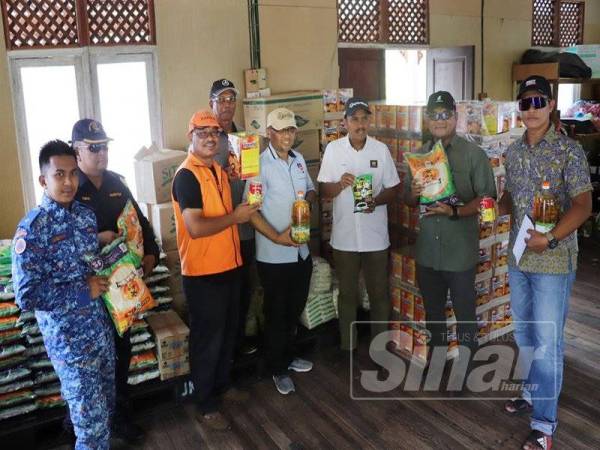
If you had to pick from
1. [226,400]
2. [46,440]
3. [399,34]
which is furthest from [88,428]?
[399,34]

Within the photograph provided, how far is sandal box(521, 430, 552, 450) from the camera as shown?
2.66 meters

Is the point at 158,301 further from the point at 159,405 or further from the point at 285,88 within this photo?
the point at 285,88

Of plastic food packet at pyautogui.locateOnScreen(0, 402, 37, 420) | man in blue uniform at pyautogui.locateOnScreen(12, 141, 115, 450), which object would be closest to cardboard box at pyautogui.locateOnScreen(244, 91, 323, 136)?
man in blue uniform at pyautogui.locateOnScreen(12, 141, 115, 450)

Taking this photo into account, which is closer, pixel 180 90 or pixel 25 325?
pixel 25 325

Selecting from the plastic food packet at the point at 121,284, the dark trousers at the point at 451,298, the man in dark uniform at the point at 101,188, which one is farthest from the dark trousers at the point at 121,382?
the dark trousers at the point at 451,298

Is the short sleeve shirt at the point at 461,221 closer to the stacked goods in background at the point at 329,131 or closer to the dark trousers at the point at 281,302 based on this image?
the dark trousers at the point at 281,302

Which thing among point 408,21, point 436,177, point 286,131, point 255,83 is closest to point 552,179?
point 436,177

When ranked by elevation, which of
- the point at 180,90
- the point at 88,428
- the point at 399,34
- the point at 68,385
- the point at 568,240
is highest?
the point at 399,34

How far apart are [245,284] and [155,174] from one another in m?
0.89

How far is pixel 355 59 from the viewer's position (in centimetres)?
503

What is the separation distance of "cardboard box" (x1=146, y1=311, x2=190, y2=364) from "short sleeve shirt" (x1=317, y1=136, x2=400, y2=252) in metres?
1.09

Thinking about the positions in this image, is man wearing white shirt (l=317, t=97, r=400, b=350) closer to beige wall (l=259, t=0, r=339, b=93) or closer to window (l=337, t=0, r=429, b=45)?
beige wall (l=259, t=0, r=339, b=93)

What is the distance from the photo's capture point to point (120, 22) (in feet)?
12.2

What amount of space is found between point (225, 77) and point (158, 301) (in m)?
1.75
